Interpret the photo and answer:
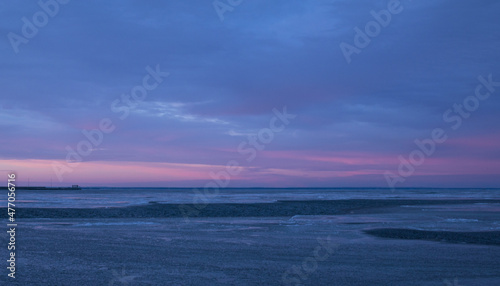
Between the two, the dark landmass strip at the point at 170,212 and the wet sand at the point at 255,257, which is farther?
the dark landmass strip at the point at 170,212

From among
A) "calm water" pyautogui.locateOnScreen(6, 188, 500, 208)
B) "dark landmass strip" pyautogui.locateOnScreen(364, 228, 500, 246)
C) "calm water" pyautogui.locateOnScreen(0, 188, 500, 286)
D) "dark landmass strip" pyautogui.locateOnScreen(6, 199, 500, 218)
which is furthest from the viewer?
"calm water" pyautogui.locateOnScreen(6, 188, 500, 208)

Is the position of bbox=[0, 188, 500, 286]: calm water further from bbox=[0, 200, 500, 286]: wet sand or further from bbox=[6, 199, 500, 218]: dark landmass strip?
bbox=[6, 199, 500, 218]: dark landmass strip

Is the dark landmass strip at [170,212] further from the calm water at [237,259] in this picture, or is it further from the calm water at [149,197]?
the calm water at [237,259]

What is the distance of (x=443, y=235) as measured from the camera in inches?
900

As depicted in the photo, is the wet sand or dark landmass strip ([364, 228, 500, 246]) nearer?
the wet sand

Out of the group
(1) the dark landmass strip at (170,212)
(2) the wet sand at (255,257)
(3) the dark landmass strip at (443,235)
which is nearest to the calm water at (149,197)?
(1) the dark landmass strip at (170,212)

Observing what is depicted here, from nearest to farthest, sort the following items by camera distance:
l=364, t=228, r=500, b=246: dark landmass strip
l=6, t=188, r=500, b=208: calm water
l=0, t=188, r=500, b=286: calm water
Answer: l=0, t=188, r=500, b=286: calm water < l=364, t=228, r=500, b=246: dark landmass strip < l=6, t=188, r=500, b=208: calm water

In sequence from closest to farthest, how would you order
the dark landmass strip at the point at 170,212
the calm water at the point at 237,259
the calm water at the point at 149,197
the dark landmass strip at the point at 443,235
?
the calm water at the point at 237,259
the dark landmass strip at the point at 443,235
the dark landmass strip at the point at 170,212
the calm water at the point at 149,197

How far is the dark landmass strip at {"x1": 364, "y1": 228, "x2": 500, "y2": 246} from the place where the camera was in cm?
2097

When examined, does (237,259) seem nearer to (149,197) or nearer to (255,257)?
(255,257)

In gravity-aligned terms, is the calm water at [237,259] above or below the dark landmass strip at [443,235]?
above

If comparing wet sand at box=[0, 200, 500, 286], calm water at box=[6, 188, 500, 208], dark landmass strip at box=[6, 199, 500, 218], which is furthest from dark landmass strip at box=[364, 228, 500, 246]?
calm water at box=[6, 188, 500, 208]

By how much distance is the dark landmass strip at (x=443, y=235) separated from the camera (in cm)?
2097

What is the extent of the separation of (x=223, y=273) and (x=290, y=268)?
207 centimetres
